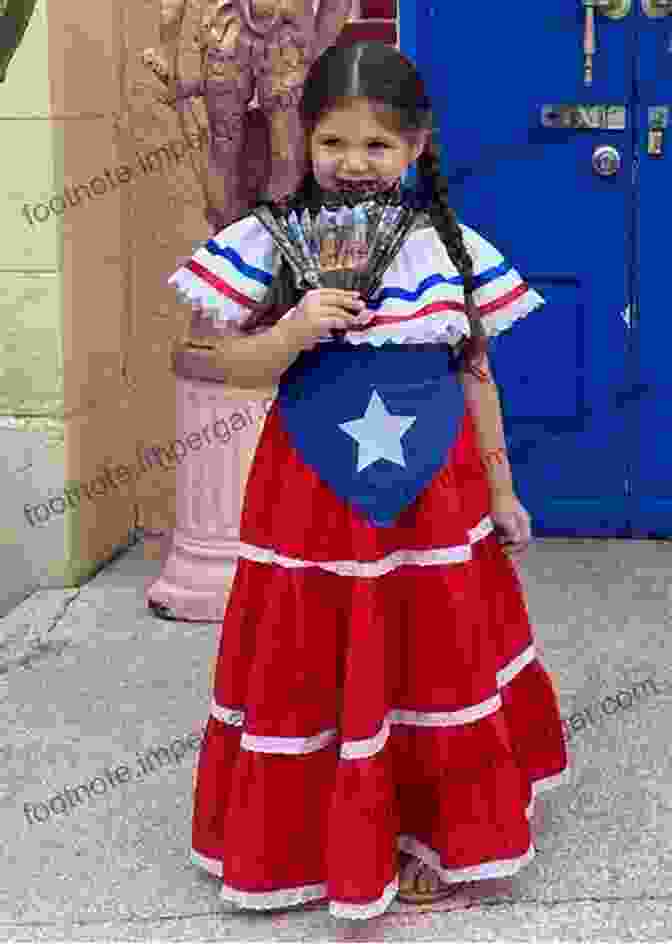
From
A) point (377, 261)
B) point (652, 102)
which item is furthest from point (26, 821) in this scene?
point (652, 102)

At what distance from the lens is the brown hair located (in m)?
2.67

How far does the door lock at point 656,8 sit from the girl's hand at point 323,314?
2868 mm

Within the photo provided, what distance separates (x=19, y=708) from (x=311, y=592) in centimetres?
149

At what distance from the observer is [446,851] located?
281 cm

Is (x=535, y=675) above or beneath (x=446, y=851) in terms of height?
above

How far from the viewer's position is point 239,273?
2.80 m

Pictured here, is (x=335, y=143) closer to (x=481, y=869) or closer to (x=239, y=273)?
(x=239, y=273)

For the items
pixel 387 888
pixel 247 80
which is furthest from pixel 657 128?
pixel 387 888

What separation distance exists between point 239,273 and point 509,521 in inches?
25.5

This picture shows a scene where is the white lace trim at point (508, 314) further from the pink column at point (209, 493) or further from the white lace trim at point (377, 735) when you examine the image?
the pink column at point (209, 493)

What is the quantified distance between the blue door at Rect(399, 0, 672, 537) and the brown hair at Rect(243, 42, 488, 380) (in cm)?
242

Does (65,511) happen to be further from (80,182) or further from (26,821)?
(26,821)

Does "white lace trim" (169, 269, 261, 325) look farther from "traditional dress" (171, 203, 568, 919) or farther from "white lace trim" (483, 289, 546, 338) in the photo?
"white lace trim" (483, 289, 546, 338)

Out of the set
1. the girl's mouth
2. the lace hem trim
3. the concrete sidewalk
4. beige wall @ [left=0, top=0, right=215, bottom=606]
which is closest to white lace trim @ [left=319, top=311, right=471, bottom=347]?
the girl's mouth
